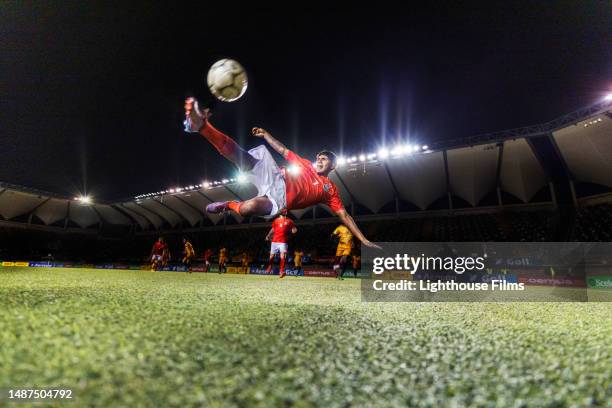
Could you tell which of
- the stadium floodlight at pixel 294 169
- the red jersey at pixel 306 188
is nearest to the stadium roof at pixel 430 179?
the red jersey at pixel 306 188

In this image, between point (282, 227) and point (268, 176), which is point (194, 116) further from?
point (282, 227)

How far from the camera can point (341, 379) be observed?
4.57 ft

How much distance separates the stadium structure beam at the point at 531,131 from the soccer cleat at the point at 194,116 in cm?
1801

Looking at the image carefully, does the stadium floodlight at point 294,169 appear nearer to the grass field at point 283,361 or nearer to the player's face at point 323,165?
the player's face at point 323,165

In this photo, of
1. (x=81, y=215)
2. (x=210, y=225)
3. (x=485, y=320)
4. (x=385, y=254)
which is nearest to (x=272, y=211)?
(x=385, y=254)

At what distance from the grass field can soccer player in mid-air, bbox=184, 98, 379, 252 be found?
267 cm

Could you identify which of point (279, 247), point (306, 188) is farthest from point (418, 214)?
point (306, 188)

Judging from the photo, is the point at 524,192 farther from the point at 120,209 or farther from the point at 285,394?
the point at 120,209

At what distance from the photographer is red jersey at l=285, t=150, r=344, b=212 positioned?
567 centimetres

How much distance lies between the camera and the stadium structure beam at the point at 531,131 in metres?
15.0

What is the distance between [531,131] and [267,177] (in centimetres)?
1888

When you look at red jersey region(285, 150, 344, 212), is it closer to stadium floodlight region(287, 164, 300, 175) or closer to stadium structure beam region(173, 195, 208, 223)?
stadium floodlight region(287, 164, 300, 175)

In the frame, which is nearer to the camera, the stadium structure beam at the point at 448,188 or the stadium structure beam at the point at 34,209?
the stadium structure beam at the point at 448,188

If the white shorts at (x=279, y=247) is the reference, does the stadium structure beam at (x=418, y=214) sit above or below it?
above
